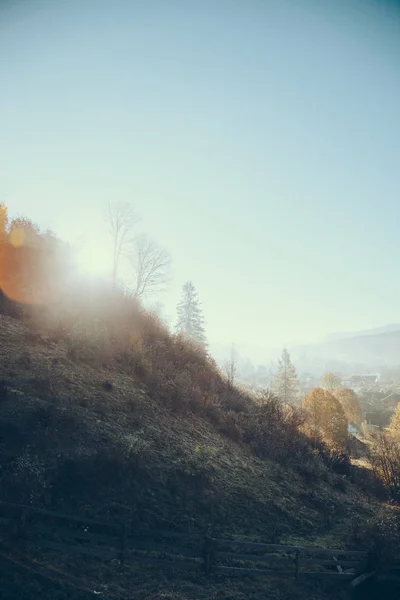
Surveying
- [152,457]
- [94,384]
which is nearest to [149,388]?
[94,384]

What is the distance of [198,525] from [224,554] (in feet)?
3.95

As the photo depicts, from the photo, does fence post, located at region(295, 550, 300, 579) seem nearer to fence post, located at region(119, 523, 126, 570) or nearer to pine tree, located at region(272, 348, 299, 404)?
fence post, located at region(119, 523, 126, 570)

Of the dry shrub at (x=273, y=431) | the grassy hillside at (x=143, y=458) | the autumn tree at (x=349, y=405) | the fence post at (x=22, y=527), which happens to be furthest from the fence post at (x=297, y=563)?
the autumn tree at (x=349, y=405)

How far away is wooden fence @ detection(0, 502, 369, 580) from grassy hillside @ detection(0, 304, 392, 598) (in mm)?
432

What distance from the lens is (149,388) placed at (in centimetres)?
1684

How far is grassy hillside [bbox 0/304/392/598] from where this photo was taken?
9.81 metres

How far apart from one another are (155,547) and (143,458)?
3048 mm

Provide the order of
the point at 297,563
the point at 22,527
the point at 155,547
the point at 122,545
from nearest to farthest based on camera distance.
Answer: the point at 22,527
the point at 122,545
the point at 155,547
the point at 297,563

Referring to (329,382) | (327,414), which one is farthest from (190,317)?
(329,382)

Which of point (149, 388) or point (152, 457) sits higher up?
point (149, 388)

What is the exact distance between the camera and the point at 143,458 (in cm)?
1172

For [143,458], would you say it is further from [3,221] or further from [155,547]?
[3,221]

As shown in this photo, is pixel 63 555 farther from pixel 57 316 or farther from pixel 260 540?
pixel 57 316

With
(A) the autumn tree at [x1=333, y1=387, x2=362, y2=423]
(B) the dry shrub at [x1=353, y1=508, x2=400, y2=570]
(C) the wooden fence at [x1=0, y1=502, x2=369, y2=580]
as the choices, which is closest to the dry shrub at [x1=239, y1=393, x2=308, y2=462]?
(B) the dry shrub at [x1=353, y1=508, x2=400, y2=570]
